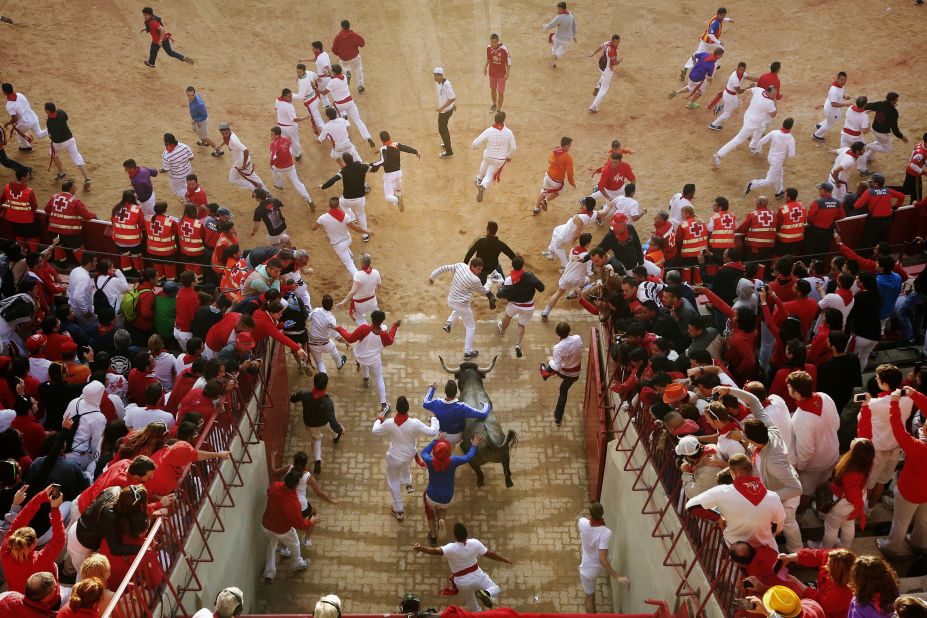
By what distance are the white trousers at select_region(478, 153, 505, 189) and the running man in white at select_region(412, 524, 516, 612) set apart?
8.23 m

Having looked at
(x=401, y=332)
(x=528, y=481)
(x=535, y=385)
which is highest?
(x=401, y=332)

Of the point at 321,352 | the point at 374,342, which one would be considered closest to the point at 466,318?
the point at 374,342

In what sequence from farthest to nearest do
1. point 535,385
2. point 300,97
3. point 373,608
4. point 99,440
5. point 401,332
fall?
point 300,97 < point 401,332 < point 535,385 < point 373,608 < point 99,440

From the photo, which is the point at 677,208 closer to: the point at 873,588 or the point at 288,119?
the point at 288,119

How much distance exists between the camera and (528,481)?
40.6 ft

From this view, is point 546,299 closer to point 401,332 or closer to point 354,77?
point 401,332

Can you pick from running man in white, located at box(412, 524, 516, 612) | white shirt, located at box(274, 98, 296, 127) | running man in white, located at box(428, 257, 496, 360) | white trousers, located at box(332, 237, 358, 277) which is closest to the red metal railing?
running man in white, located at box(412, 524, 516, 612)

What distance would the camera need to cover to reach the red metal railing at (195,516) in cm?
775

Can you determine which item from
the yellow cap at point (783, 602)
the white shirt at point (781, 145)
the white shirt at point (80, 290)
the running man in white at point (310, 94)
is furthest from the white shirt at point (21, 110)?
the yellow cap at point (783, 602)

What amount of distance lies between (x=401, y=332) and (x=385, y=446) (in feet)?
7.92

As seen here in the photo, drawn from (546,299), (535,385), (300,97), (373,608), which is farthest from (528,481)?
(300,97)

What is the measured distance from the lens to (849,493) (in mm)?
8305

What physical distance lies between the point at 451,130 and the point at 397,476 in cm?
984

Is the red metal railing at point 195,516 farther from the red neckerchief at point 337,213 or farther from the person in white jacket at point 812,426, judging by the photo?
the person in white jacket at point 812,426
